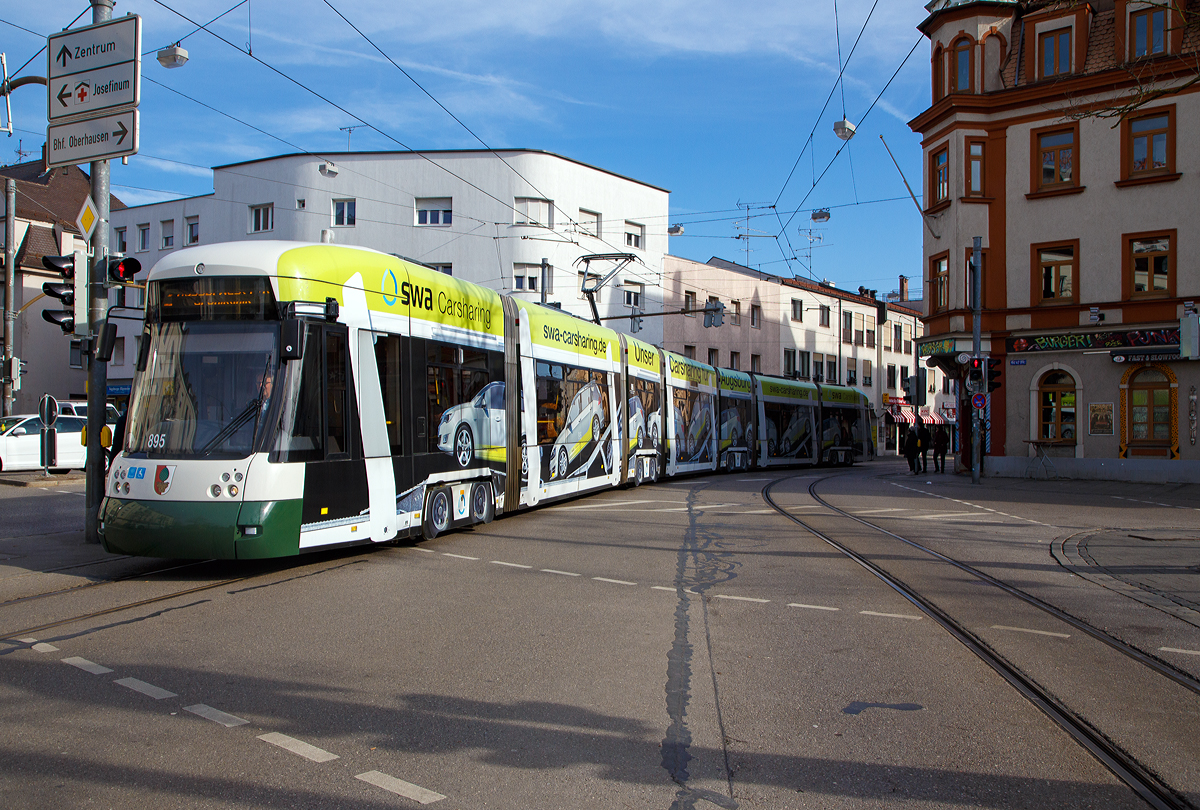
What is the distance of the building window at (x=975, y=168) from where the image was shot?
90.8 ft

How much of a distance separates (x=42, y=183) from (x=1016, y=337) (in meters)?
47.4

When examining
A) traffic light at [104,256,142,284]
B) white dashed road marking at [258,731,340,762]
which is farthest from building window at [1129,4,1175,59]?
white dashed road marking at [258,731,340,762]

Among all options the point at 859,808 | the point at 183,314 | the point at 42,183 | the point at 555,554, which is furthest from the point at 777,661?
the point at 42,183

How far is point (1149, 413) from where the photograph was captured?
2492 centimetres

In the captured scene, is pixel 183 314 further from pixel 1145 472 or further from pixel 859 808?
pixel 1145 472

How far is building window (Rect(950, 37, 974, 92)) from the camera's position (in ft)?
92.0

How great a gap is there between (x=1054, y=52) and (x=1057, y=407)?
10516 millimetres

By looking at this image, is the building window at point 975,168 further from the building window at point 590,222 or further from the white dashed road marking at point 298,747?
the white dashed road marking at point 298,747

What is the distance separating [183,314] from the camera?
848 centimetres

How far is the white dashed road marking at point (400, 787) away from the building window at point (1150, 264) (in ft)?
88.6

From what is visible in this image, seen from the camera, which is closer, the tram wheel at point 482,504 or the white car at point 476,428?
the white car at point 476,428

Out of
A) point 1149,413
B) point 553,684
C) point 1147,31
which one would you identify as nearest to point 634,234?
point 1147,31

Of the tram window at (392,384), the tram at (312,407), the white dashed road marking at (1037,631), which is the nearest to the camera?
the white dashed road marking at (1037,631)

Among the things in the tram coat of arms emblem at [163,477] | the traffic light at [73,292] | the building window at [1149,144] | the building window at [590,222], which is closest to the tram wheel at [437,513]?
the tram coat of arms emblem at [163,477]
